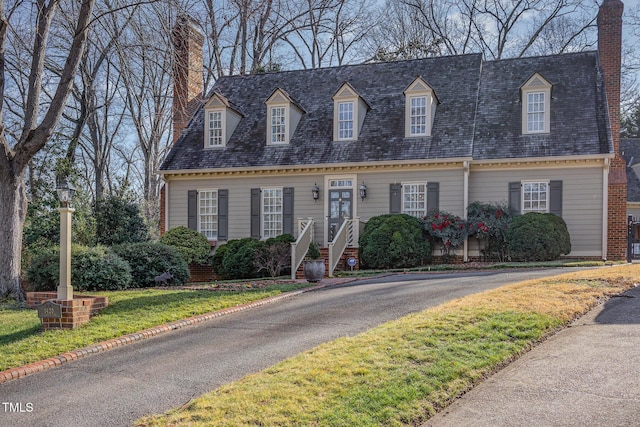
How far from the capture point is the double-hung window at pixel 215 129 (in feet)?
71.5

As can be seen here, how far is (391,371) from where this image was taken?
5.92 m

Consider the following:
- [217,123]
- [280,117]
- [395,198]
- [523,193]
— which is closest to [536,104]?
[523,193]

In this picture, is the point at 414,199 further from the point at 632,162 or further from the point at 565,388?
the point at 632,162

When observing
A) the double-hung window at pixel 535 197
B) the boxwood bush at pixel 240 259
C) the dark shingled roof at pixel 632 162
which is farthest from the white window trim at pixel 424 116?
the dark shingled roof at pixel 632 162

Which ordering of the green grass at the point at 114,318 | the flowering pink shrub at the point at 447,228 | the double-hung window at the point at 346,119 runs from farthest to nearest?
the double-hung window at the point at 346,119 < the flowering pink shrub at the point at 447,228 < the green grass at the point at 114,318

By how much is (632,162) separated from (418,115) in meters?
19.1

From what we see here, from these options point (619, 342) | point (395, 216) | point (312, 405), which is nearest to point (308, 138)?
point (395, 216)

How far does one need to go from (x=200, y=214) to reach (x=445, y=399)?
16909 mm

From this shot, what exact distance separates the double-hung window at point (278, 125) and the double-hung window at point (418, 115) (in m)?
4.57

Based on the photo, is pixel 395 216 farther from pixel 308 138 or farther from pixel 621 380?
pixel 621 380

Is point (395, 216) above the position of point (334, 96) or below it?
below

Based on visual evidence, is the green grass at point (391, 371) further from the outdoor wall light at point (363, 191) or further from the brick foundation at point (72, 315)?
the outdoor wall light at point (363, 191)

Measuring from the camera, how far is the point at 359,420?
4836mm

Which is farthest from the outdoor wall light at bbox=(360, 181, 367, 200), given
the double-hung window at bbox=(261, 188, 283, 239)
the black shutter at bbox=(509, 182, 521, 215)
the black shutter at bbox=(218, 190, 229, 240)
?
the black shutter at bbox=(218, 190, 229, 240)
